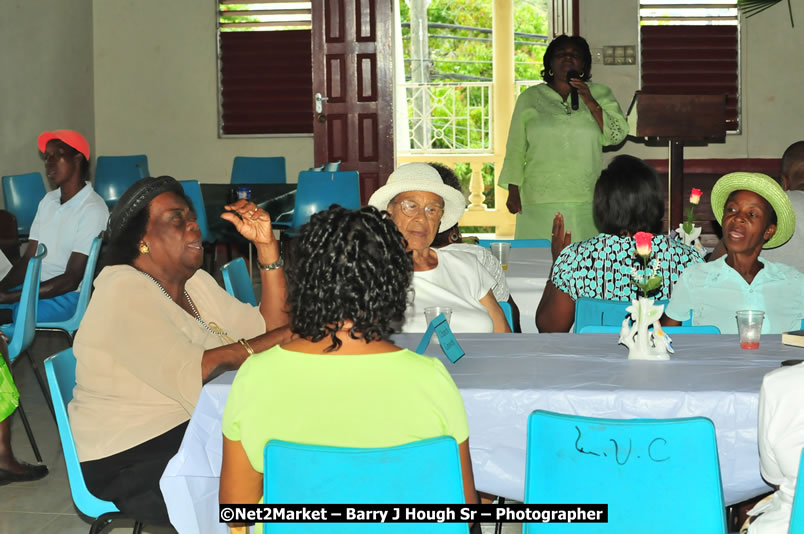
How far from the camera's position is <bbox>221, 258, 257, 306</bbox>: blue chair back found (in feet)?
12.8

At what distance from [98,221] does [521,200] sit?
8.09 feet

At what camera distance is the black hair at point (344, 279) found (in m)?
1.66

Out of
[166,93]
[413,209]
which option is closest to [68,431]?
[413,209]

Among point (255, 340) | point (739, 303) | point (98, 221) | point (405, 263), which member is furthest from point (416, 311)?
point (98, 221)

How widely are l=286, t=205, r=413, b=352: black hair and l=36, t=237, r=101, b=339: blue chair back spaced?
9.81 feet

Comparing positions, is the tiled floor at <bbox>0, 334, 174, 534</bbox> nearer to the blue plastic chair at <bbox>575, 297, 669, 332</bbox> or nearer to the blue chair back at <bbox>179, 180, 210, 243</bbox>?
the blue plastic chair at <bbox>575, 297, 669, 332</bbox>

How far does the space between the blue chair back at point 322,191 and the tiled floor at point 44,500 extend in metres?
3.08

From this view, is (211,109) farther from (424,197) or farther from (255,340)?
(255,340)

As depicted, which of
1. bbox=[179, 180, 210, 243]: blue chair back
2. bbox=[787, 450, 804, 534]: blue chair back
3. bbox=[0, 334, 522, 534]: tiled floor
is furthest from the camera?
bbox=[179, 180, 210, 243]: blue chair back

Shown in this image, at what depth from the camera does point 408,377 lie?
5.26 ft

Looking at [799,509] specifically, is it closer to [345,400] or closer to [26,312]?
[345,400]

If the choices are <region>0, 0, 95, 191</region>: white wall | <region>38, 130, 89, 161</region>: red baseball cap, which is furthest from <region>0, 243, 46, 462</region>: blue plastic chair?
<region>0, 0, 95, 191</region>: white wall

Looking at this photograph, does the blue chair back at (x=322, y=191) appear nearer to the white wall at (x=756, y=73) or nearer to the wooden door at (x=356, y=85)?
the wooden door at (x=356, y=85)

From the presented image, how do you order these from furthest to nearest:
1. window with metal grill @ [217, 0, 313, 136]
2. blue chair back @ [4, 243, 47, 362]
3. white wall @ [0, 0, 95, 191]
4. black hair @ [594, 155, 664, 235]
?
1. window with metal grill @ [217, 0, 313, 136]
2. white wall @ [0, 0, 95, 191]
3. blue chair back @ [4, 243, 47, 362]
4. black hair @ [594, 155, 664, 235]
